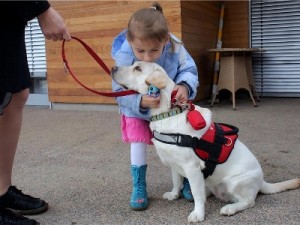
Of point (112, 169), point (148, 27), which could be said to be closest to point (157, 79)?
point (148, 27)

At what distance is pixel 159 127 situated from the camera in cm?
210

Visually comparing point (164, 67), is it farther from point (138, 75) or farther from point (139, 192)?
point (139, 192)

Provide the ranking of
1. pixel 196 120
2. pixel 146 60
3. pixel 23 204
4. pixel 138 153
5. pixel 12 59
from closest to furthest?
pixel 12 59 < pixel 196 120 < pixel 146 60 < pixel 23 204 < pixel 138 153

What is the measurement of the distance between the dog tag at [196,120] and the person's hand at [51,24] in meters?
0.74

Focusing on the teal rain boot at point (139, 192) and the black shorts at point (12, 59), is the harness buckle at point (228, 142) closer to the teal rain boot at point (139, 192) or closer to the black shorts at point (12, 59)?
the teal rain boot at point (139, 192)

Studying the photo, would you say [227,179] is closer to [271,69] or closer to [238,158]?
[238,158]

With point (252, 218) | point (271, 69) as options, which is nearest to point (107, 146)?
point (252, 218)

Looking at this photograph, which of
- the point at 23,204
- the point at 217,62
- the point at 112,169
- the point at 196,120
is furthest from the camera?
the point at 217,62

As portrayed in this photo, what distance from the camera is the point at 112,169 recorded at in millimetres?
3076

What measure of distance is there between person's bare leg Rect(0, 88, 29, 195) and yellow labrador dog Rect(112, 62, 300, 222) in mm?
507

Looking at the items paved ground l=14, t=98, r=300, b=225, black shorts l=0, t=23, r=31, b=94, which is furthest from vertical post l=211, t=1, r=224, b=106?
black shorts l=0, t=23, r=31, b=94

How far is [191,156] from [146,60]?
1.81 ft

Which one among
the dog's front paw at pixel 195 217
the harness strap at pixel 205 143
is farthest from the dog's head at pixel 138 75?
the dog's front paw at pixel 195 217

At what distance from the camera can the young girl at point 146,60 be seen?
2070 mm
